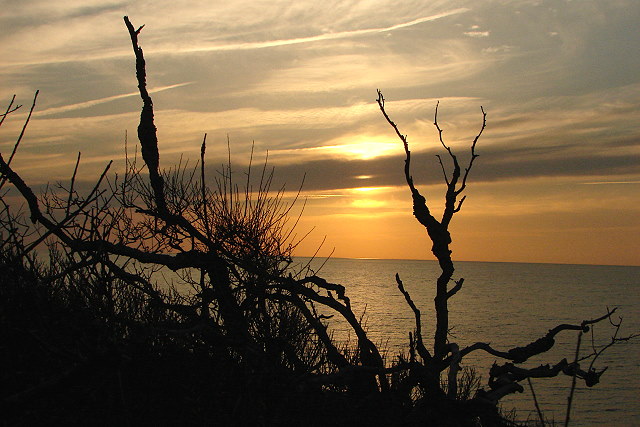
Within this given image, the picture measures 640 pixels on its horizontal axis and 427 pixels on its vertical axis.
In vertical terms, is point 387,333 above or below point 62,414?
below

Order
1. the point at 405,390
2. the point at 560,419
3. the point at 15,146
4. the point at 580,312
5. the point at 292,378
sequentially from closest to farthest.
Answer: the point at 15,146, the point at 292,378, the point at 405,390, the point at 560,419, the point at 580,312

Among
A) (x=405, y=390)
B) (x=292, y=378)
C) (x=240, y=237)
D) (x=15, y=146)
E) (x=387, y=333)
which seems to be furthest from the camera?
(x=387, y=333)

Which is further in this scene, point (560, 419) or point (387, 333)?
point (387, 333)

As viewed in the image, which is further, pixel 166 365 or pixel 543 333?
pixel 543 333

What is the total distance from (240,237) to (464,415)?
821 cm

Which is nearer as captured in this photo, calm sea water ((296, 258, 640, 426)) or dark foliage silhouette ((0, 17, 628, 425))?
dark foliage silhouette ((0, 17, 628, 425))

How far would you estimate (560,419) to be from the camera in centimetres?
3434

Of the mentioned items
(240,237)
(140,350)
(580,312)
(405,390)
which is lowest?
(580,312)

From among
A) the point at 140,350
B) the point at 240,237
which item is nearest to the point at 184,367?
the point at 140,350

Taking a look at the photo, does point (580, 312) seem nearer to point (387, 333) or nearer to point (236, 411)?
point (387, 333)

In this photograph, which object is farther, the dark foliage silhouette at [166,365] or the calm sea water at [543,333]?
the calm sea water at [543,333]

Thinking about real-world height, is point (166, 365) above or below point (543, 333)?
above

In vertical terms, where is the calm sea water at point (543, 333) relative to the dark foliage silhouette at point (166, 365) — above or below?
below

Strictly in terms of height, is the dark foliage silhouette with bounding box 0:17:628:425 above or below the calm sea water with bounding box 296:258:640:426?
above
